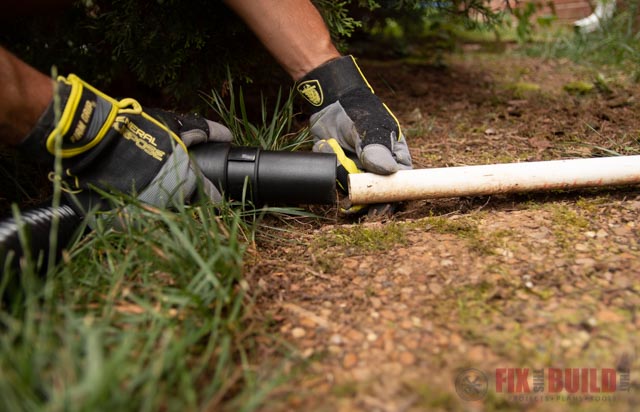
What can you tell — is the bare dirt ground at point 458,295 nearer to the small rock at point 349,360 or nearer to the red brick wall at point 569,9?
the small rock at point 349,360

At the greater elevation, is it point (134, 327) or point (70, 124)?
point (70, 124)

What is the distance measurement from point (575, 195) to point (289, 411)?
142 centimetres

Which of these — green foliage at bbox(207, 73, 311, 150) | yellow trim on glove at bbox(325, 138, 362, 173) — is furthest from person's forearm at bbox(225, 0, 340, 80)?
yellow trim on glove at bbox(325, 138, 362, 173)

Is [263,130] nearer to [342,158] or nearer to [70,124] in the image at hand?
[342,158]

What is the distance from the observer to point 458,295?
136 cm

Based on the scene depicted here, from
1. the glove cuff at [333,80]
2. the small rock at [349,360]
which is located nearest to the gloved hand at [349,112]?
the glove cuff at [333,80]

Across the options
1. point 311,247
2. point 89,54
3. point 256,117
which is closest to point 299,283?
point 311,247

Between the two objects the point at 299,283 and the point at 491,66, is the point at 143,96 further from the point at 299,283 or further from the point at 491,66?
the point at 491,66

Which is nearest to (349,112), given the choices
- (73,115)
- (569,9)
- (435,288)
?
(435,288)

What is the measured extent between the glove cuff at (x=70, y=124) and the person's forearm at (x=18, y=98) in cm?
3

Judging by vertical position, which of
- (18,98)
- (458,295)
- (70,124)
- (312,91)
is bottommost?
(458,295)

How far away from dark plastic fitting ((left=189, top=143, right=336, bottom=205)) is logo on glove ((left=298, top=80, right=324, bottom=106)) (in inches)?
16.3

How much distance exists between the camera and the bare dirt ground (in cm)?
109

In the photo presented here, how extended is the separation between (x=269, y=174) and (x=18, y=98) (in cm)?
82
